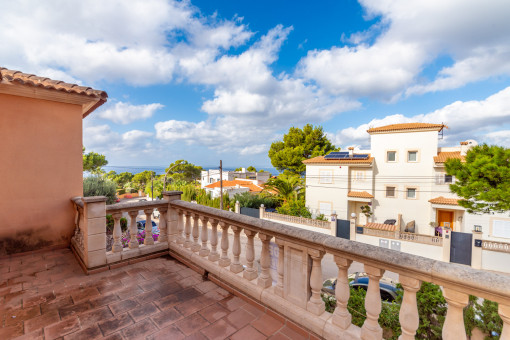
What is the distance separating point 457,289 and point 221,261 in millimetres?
2395

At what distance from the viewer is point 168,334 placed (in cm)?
205

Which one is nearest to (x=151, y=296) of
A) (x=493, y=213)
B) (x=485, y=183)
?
(x=485, y=183)

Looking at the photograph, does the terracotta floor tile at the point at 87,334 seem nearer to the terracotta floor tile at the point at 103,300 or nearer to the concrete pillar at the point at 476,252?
the terracotta floor tile at the point at 103,300

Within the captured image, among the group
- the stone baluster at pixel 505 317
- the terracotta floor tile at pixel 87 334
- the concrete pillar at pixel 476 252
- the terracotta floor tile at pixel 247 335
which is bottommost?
the concrete pillar at pixel 476 252

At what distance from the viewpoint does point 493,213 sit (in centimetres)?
1430

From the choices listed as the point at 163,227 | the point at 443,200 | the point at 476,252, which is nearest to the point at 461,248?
the point at 476,252

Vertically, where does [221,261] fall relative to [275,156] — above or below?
below

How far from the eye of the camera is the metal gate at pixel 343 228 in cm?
1530

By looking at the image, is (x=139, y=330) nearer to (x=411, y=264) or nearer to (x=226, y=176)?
(x=411, y=264)

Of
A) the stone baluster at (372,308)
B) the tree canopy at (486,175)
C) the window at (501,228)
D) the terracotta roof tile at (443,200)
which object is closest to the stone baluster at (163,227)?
the stone baluster at (372,308)

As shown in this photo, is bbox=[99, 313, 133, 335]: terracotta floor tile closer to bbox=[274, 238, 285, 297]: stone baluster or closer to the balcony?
the balcony

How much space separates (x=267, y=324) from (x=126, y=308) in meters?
1.52

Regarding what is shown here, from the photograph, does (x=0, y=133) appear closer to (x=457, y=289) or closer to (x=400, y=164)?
(x=457, y=289)

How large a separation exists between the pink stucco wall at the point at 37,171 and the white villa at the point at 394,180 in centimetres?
1860
